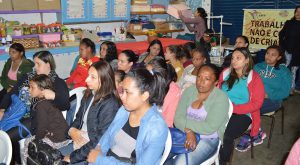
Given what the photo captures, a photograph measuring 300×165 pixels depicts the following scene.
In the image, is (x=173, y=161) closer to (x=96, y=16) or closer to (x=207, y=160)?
(x=207, y=160)

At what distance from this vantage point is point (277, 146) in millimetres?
3377

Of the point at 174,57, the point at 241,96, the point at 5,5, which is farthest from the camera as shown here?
the point at 5,5

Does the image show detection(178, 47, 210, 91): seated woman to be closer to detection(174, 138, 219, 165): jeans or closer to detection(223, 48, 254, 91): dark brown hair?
detection(223, 48, 254, 91): dark brown hair

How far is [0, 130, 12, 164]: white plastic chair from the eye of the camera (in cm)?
169

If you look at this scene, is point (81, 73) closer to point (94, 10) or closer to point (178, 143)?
point (178, 143)

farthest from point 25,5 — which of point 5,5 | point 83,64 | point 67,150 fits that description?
point 67,150

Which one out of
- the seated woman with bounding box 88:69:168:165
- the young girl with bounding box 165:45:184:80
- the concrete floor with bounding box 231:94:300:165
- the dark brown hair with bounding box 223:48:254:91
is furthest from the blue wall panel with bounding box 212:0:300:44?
the seated woman with bounding box 88:69:168:165

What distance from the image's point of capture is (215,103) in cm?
226

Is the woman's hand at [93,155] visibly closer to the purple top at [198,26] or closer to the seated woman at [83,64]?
the seated woman at [83,64]

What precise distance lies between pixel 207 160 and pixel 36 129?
1.36m

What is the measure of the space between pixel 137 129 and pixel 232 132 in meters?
1.17

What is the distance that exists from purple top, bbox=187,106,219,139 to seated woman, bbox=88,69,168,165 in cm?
62

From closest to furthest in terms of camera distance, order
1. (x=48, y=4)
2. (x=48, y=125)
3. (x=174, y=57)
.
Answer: (x=48, y=125) → (x=174, y=57) → (x=48, y=4)

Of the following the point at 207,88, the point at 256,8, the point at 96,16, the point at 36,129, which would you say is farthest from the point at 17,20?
the point at 256,8
